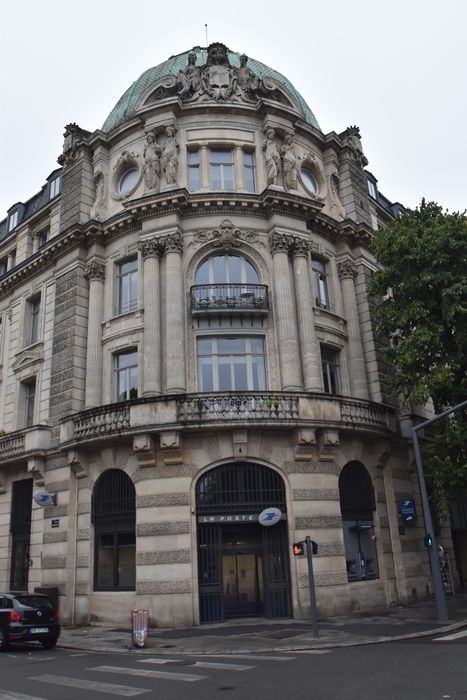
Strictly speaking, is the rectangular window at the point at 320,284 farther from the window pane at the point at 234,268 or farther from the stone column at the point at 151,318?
the stone column at the point at 151,318

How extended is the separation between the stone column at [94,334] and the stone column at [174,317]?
3831 mm

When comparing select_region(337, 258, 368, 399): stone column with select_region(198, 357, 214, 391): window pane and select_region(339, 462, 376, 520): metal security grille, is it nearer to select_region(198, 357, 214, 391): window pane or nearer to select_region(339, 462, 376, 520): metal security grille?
select_region(339, 462, 376, 520): metal security grille

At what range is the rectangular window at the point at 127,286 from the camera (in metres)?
25.8

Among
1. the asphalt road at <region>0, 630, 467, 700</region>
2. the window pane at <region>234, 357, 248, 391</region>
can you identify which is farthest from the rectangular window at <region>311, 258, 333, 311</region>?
the asphalt road at <region>0, 630, 467, 700</region>

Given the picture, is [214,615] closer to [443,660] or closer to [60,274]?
[443,660]

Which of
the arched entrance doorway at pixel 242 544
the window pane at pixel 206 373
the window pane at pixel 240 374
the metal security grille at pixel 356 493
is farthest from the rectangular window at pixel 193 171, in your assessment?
the metal security grille at pixel 356 493

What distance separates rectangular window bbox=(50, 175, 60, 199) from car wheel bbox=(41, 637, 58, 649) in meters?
22.0

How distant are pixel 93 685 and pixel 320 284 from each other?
64.3ft

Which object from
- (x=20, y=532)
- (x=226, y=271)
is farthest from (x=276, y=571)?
(x=20, y=532)

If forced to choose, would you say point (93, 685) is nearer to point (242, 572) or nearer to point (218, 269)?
point (242, 572)

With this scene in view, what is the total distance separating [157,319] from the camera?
23750 millimetres

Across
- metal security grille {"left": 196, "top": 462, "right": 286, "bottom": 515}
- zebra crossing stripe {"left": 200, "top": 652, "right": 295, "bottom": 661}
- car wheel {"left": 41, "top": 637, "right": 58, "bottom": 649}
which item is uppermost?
metal security grille {"left": 196, "top": 462, "right": 286, "bottom": 515}

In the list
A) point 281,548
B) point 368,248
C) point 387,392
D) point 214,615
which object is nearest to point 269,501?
point 281,548

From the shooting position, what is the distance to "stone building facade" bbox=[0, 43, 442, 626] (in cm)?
2133
